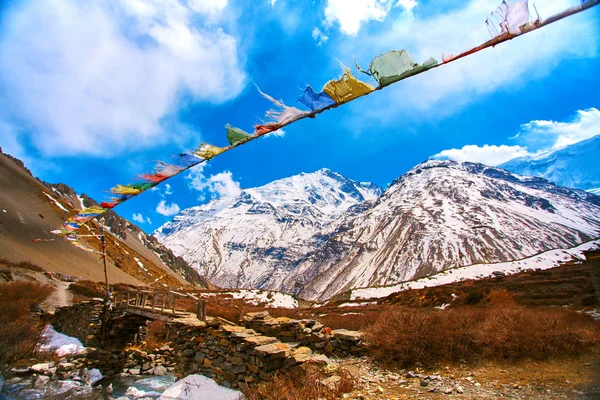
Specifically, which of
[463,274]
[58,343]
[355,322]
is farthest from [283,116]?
[463,274]

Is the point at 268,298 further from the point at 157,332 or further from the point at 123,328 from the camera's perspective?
the point at 123,328

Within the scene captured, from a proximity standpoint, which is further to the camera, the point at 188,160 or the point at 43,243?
the point at 43,243

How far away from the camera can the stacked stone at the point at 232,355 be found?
845 centimetres

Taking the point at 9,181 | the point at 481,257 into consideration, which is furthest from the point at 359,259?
the point at 9,181

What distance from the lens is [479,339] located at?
8.47 metres

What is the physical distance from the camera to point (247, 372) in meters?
9.20

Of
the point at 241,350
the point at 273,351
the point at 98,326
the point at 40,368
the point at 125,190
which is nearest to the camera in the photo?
the point at 125,190

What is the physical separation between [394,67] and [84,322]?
25.8m

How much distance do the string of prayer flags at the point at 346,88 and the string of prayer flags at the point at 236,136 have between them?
46.5 inches

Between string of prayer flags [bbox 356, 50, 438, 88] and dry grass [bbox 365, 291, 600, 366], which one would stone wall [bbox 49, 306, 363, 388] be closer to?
dry grass [bbox 365, 291, 600, 366]

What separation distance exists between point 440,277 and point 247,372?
55.8m

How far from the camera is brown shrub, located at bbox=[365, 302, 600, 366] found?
795 cm

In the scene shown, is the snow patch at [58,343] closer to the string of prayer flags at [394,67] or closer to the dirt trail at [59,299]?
the dirt trail at [59,299]

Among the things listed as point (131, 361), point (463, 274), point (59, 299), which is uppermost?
point (463, 274)
